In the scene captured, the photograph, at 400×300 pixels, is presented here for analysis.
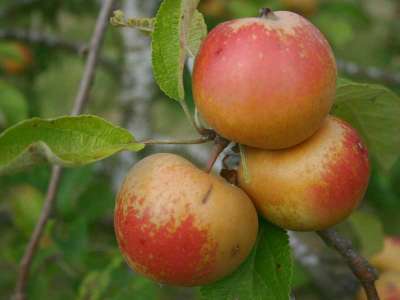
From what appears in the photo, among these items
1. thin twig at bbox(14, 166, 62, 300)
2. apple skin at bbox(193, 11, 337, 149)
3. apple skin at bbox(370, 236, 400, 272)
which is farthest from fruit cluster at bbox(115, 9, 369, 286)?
apple skin at bbox(370, 236, 400, 272)

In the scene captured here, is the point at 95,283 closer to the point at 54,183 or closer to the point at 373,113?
the point at 54,183

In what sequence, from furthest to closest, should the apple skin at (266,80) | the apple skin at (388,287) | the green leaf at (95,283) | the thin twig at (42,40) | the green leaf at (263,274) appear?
the thin twig at (42,40), the green leaf at (95,283), the apple skin at (388,287), the green leaf at (263,274), the apple skin at (266,80)

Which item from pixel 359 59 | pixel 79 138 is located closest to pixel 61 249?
pixel 79 138

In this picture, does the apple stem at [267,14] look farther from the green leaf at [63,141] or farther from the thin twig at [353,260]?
the thin twig at [353,260]

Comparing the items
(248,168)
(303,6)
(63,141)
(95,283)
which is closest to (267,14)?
(248,168)

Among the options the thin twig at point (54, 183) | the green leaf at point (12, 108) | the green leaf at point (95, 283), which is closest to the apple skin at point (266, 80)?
the thin twig at point (54, 183)

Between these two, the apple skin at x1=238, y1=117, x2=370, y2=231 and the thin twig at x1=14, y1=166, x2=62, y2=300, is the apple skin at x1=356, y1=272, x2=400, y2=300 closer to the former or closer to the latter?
the apple skin at x1=238, y1=117, x2=370, y2=231

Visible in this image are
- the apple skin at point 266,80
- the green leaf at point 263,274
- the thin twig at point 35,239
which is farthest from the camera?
the thin twig at point 35,239
